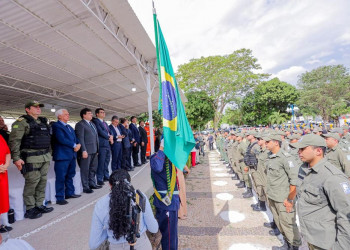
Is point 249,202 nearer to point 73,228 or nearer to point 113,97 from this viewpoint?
point 73,228

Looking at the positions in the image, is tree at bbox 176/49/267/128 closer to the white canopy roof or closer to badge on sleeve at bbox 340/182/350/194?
the white canopy roof

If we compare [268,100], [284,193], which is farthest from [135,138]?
[268,100]

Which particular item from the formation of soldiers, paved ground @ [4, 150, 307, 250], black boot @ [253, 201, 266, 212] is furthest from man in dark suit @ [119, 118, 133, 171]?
the formation of soldiers

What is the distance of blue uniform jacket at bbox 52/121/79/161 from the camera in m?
3.56

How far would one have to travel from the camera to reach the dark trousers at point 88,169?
407cm

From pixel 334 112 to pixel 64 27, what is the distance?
28244mm

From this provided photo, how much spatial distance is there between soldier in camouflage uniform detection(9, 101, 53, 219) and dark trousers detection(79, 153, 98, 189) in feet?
2.85

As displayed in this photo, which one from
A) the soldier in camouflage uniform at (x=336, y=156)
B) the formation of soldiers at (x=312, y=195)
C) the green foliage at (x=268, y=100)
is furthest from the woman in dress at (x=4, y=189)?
the green foliage at (x=268, y=100)

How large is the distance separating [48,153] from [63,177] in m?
0.54

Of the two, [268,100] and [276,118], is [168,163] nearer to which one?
[276,118]

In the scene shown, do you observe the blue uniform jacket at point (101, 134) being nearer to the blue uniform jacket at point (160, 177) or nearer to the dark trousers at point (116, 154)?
the dark trousers at point (116, 154)

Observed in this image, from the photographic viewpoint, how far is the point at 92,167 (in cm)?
432

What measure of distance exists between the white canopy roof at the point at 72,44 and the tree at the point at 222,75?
1622cm

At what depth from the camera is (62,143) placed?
3.58 meters
